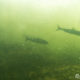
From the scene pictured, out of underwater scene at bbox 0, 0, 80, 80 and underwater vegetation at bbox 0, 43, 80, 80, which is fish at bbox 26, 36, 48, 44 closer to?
underwater scene at bbox 0, 0, 80, 80

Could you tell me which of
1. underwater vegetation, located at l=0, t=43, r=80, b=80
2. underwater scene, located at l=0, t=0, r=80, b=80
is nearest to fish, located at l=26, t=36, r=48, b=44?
underwater scene, located at l=0, t=0, r=80, b=80

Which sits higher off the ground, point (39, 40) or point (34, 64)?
point (39, 40)

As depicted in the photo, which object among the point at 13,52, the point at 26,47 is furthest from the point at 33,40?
the point at 13,52

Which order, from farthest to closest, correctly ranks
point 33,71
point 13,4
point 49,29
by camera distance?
point 49,29 → point 13,4 → point 33,71

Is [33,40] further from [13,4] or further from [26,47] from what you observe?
[13,4]

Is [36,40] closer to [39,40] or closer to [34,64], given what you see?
[39,40]

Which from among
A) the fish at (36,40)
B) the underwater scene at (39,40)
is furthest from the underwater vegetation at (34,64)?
the fish at (36,40)

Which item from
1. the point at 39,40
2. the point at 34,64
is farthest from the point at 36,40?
the point at 34,64

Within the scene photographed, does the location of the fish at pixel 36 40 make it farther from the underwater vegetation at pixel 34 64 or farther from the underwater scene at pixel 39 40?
the underwater vegetation at pixel 34 64

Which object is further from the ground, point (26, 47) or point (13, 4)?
point (13, 4)
